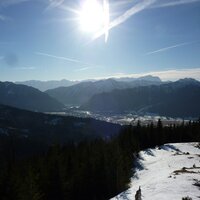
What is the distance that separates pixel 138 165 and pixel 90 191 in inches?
617

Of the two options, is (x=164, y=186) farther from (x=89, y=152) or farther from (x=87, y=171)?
(x=89, y=152)

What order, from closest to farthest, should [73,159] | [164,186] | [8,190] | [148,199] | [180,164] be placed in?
[148,199] < [164,186] < [8,190] < [180,164] < [73,159]

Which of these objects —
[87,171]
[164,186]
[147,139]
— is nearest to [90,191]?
[87,171]

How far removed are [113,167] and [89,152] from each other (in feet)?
42.2

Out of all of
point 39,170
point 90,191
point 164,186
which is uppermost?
point 164,186

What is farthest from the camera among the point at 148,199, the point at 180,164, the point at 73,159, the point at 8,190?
the point at 73,159

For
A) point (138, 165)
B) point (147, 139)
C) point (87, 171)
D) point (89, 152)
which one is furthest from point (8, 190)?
point (147, 139)

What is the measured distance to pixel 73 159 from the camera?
72.3 meters

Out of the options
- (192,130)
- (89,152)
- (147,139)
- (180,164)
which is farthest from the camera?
(192,130)

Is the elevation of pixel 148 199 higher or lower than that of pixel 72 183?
higher

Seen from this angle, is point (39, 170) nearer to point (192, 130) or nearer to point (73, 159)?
point (73, 159)

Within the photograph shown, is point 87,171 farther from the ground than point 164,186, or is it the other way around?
point 164,186

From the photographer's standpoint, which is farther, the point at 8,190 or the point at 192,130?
the point at 192,130

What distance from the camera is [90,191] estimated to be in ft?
215
